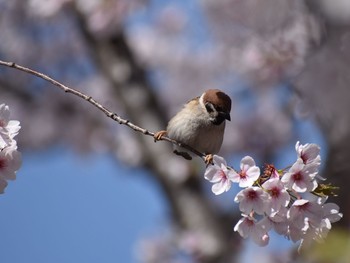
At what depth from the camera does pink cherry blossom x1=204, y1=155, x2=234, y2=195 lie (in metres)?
2.44

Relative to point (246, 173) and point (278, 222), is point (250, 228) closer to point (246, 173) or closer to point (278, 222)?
point (278, 222)

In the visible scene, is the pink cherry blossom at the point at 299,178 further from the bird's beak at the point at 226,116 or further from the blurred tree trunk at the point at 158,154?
the blurred tree trunk at the point at 158,154

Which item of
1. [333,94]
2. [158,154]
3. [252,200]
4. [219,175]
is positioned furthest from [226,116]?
[158,154]

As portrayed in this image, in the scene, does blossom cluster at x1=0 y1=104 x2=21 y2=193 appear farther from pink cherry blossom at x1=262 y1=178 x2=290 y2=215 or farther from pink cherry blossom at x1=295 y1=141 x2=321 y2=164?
pink cherry blossom at x1=295 y1=141 x2=321 y2=164

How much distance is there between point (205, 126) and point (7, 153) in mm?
1466

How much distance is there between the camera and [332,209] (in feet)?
7.88

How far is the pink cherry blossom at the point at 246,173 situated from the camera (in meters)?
2.40

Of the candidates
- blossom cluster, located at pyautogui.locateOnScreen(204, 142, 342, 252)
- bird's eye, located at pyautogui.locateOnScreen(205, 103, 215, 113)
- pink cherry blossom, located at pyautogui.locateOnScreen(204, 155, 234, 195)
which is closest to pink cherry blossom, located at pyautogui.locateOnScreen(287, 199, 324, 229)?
blossom cluster, located at pyautogui.locateOnScreen(204, 142, 342, 252)

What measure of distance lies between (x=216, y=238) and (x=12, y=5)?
359 cm

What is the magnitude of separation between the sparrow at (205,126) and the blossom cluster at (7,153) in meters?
1.26

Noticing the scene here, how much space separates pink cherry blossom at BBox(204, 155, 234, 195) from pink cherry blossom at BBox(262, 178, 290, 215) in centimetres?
14

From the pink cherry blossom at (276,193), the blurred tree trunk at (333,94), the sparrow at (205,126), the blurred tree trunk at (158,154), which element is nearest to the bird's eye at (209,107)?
the sparrow at (205,126)

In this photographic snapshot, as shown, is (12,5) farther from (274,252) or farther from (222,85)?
(274,252)

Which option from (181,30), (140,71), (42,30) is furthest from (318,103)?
(181,30)
